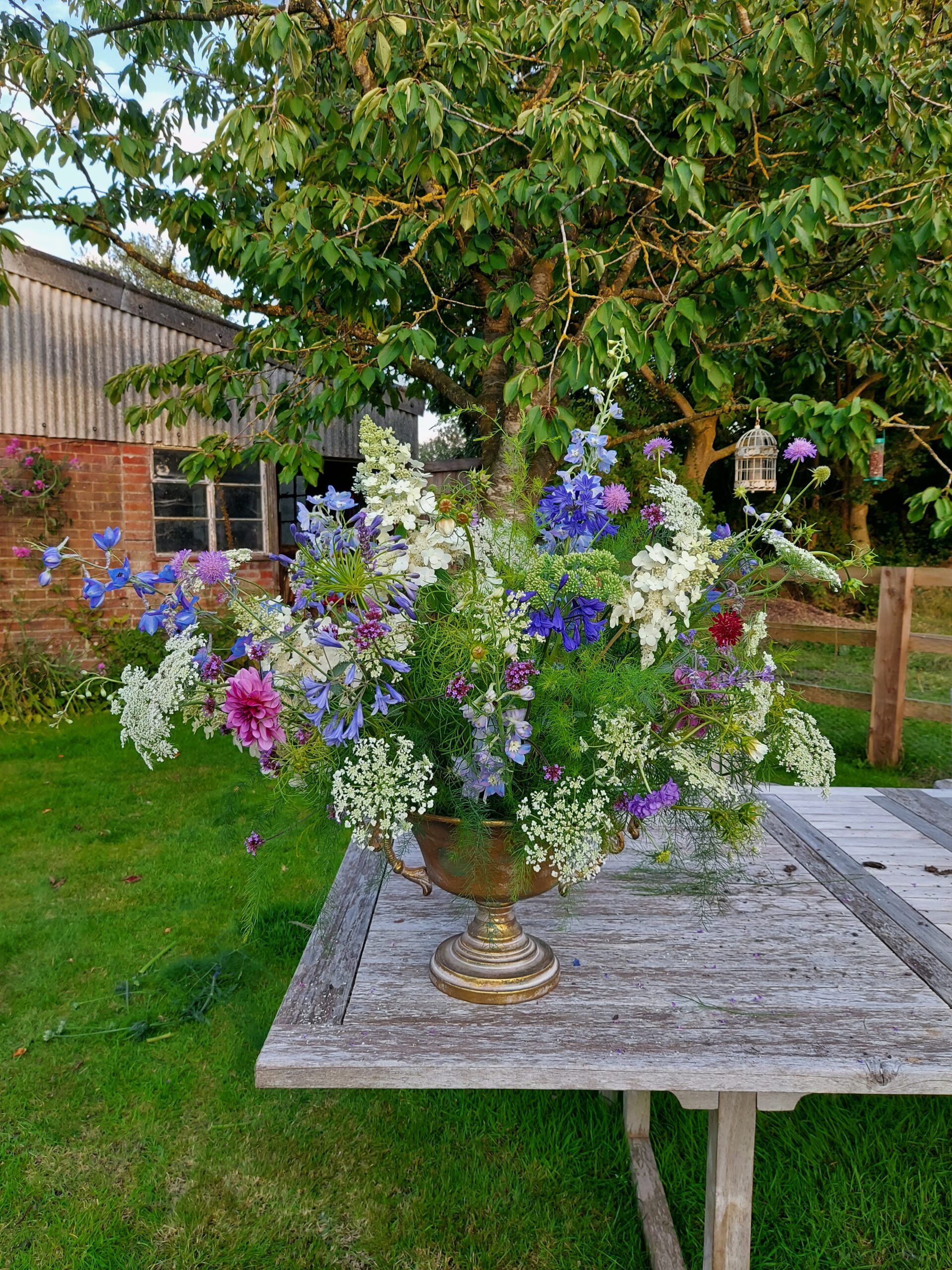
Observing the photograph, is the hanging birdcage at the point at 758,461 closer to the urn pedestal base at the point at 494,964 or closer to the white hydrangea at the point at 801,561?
the white hydrangea at the point at 801,561

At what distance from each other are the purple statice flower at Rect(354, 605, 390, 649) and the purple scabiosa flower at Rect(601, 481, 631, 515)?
0.45 m

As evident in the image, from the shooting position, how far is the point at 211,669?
1438 millimetres

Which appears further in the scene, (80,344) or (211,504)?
(211,504)

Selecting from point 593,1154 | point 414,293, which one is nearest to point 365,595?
point 593,1154

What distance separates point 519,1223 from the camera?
221cm

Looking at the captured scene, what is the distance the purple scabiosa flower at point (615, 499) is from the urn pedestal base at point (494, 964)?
2.31ft

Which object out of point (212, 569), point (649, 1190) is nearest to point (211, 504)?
point (649, 1190)

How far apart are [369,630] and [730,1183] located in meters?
1.23

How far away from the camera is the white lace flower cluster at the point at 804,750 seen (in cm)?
157

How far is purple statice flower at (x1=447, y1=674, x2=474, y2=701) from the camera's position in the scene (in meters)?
1.27

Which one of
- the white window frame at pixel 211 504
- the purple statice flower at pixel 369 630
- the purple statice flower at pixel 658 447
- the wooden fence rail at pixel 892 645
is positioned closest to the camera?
the purple statice flower at pixel 369 630

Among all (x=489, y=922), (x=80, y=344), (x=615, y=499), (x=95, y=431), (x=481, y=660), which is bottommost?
(x=489, y=922)

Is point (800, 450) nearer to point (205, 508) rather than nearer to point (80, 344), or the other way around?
point (205, 508)

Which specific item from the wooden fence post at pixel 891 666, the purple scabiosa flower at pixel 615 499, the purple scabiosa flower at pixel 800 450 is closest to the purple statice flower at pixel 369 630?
the purple scabiosa flower at pixel 615 499
